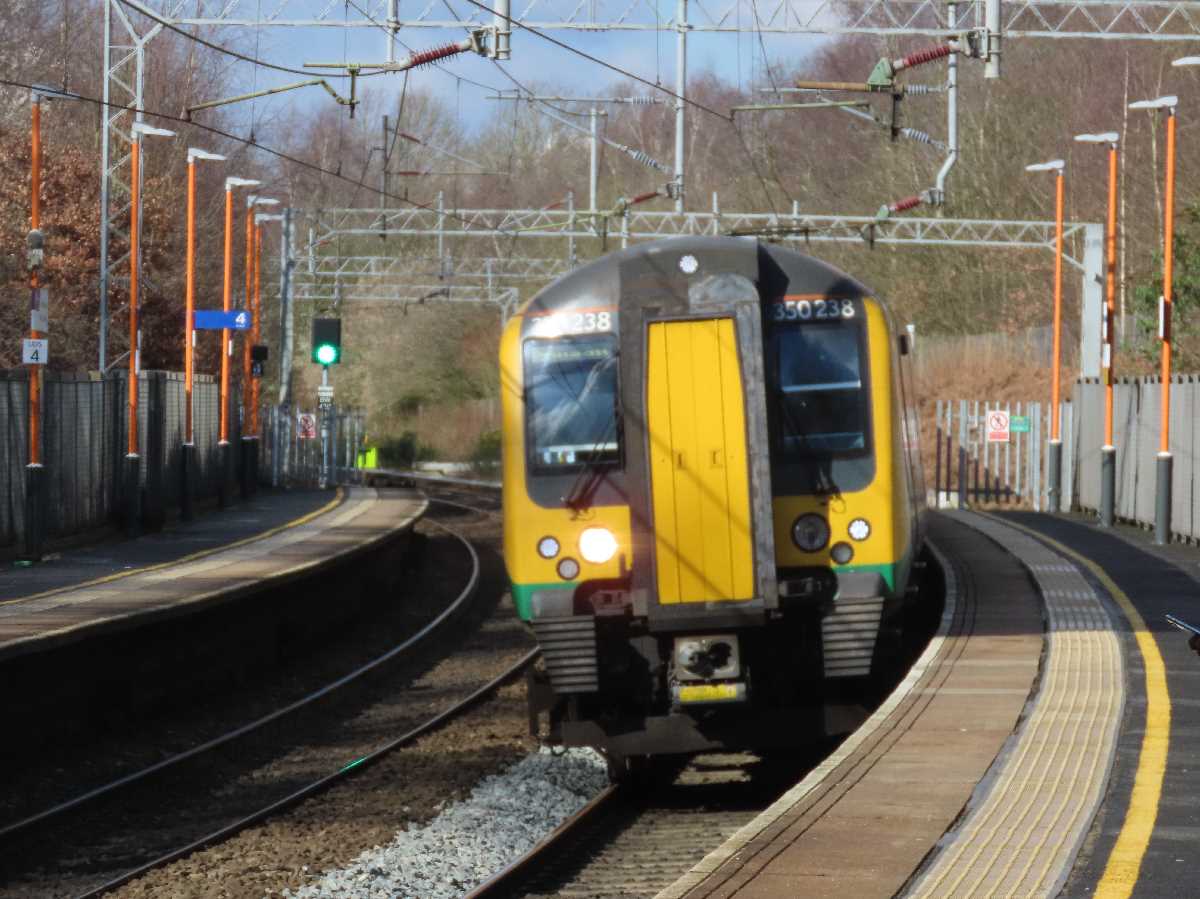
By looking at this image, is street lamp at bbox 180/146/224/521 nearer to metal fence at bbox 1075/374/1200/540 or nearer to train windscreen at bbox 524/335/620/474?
metal fence at bbox 1075/374/1200/540

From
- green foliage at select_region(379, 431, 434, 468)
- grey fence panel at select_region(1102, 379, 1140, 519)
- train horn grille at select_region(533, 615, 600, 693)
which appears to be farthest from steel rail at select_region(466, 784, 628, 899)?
green foliage at select_region(379, 431, 434, 468)

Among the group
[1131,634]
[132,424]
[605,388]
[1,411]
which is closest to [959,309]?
[132,424]

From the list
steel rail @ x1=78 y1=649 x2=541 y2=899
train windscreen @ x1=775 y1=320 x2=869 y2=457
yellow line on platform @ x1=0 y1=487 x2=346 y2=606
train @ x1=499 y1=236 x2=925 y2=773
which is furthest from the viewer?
yellow line on platform @ x1=0 y1=487 x2=346 y2=606

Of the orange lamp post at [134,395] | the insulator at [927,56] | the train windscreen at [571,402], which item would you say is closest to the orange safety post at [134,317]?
the orange lamp post at [134,395]

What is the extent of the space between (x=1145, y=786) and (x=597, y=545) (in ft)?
12.0

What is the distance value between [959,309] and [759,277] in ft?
144

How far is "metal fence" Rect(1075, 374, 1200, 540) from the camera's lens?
24375mm

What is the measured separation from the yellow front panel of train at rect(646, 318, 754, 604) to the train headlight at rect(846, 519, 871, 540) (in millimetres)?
618

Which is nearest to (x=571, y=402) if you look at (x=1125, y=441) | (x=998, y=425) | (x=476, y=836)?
(x=476, y=836)

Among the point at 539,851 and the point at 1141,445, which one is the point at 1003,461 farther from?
the point at 539,851

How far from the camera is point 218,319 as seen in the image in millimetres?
31891

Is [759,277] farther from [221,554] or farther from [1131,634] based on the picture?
[221,554]

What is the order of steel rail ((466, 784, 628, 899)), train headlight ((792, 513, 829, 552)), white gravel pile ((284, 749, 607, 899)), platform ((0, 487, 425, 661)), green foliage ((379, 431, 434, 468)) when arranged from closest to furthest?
steel rail ((466, 784, 628, 899)) < white gravel pile ((284, 749, 607, 899)) < train headlight ((792, 513, 829, 552)) < platform ((0, 487, 425, 661)) < green foliage ((379, 431, 434, 468))

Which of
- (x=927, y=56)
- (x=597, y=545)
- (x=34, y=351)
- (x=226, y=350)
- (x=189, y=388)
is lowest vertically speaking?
(x=597, y=545)
